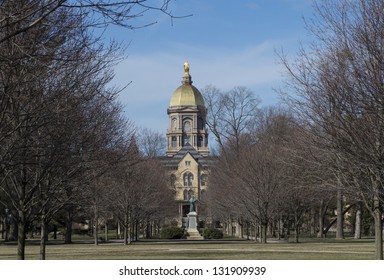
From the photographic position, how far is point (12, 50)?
10.7 m

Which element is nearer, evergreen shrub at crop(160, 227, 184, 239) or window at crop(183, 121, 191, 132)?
evergreen shrub at crop(160, 227, 184, 239)

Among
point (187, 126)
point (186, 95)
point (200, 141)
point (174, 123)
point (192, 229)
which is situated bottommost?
point (192, 229)

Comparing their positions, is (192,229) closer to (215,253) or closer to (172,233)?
(172,233)

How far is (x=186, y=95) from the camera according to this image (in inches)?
5945

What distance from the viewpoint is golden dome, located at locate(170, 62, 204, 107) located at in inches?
5920

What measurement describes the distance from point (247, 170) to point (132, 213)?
9.23 meters

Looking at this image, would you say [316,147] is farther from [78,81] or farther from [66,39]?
[66,39]

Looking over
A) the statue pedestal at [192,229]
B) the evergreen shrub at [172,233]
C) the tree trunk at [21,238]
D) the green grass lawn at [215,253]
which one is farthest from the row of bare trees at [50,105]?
the statue pedestal at [192,229]

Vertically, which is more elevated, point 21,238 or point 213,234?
point 21,238

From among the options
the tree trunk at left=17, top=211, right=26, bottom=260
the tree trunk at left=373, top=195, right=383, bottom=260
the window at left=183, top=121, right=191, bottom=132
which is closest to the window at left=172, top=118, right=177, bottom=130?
the window at left=183, top=121, right=191, bottom=132

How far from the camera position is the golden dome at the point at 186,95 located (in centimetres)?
15038

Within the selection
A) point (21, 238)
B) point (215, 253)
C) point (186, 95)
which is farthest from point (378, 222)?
point (186, 95)

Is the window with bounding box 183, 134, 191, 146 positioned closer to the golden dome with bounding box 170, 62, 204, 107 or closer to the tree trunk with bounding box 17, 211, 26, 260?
the golden dome with bounding box 170, 62, 204, 107

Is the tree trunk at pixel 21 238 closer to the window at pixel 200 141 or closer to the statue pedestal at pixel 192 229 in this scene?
the statue pedestal at pixel 192 229
